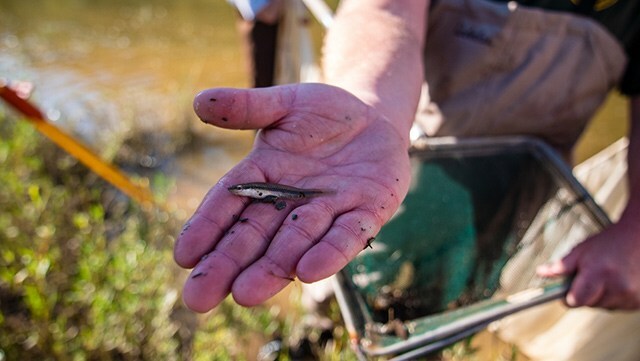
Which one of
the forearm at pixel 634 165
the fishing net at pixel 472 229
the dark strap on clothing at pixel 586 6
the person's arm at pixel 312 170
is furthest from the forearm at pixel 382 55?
the forearm at pixel 634 165

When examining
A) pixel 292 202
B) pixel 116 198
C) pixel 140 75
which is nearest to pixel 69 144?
pixel 116 198

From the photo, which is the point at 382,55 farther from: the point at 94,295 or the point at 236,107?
the point at 94,295

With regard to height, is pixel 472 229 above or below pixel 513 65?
below

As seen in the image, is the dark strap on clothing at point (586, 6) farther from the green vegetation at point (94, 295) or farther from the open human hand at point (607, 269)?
the green vegetation at point (94, 295)

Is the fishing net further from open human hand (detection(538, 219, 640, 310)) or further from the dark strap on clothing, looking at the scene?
the dark strap on clothing

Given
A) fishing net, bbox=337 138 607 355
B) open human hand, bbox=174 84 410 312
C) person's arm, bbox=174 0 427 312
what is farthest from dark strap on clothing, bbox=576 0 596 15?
open human hand, bbox=174 84 410 312

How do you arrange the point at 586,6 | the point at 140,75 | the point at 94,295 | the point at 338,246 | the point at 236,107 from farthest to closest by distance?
1. the point at 140,75
2. the point at 94,295
3. the point at 586,6
4. the point at 236,107
5. the point at 338,246
